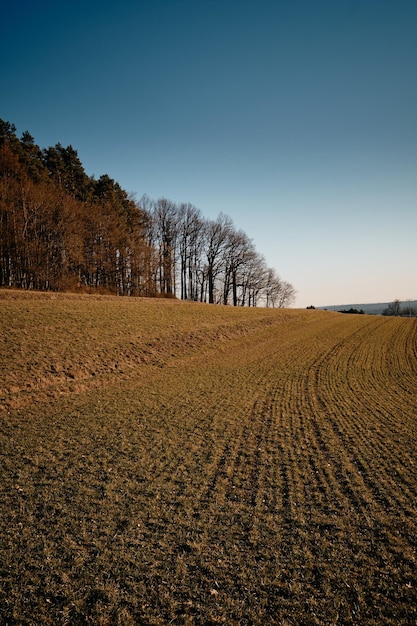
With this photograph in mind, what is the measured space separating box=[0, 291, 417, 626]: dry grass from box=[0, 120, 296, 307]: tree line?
22212 millimetres

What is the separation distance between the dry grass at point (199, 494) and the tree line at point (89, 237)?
Result: 22212 mm

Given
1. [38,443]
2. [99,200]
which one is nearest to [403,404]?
[38,443]

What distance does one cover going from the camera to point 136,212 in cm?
5653

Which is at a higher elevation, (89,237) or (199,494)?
(89,237)

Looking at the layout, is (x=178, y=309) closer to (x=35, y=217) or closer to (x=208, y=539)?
(x=35, y=217)

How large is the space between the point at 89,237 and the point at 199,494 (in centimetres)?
4116

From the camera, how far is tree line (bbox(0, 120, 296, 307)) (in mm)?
35062

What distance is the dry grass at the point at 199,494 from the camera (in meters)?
4.55

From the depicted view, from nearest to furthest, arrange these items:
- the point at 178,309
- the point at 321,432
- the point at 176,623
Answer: the point at 176,623 → the point at 321,432 → the point at 178,309

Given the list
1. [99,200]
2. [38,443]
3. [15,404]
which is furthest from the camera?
[99,200]

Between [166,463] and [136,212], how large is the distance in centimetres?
5439

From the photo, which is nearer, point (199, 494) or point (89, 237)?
point (199, 494)

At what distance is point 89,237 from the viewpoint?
42.2 metres

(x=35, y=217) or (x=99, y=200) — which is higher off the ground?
(x=99, y=200)
